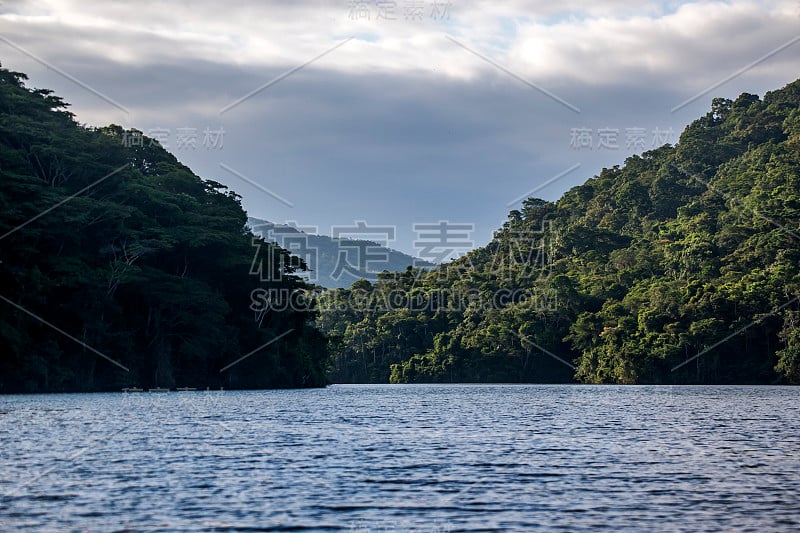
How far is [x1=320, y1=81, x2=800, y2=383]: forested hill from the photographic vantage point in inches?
3814

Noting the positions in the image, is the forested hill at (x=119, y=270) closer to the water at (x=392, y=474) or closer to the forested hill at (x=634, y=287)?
the water at (x=392, y=474)

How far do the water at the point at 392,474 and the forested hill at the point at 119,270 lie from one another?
18736 millimetres

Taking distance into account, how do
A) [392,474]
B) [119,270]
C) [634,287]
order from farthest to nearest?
1. [634,287]
2. [119,270]
3. [392,474]

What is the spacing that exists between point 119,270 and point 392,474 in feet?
151

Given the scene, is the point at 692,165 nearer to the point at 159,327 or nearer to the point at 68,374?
the point at 159,327

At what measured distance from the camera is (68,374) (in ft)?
195

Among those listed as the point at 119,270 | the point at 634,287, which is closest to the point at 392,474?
the point at 119,270

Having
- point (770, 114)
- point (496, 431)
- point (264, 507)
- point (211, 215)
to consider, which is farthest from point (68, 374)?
point (770, 114)

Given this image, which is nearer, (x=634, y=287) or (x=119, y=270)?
(x=119, y=270)

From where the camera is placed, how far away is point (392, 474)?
21.2 meters

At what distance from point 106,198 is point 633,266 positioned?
261 ft

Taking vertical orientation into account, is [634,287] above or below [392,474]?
above

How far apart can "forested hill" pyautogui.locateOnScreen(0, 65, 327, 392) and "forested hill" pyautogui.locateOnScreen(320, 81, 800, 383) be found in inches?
931

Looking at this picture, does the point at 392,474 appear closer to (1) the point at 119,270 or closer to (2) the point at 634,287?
(1) the point at 119,270
